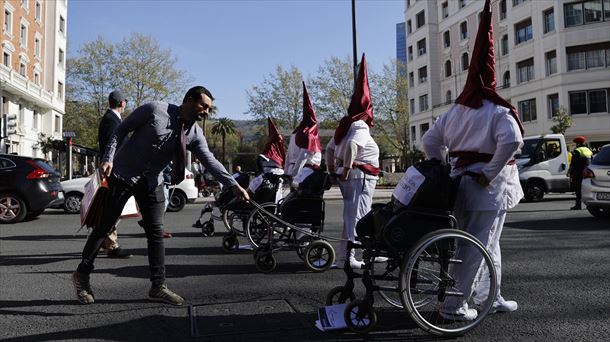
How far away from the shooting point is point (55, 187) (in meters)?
11.6

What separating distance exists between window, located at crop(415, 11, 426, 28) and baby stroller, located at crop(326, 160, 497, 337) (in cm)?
5475

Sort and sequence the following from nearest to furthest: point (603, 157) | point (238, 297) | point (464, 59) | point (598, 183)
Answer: point (238, 297), point (598, 183), point (603, 157), point (464, 59)

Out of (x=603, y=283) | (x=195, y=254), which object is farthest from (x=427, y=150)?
(x=195, y=254)

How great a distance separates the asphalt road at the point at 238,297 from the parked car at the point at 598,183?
6.63 ft

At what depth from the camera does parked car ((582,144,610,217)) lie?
9406 mm

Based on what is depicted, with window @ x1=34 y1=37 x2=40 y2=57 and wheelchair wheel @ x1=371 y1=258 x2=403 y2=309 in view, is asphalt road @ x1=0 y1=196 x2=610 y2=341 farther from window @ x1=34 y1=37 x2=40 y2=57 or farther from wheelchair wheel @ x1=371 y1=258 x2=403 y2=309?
window @ x1=34 y1=37 x2=40 y2=57

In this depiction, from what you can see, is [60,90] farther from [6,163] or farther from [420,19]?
[6,163]

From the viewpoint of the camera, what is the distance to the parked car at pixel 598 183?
9406mm

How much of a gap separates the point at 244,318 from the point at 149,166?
4.96 feet

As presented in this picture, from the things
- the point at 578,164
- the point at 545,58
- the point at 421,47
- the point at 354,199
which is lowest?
the point at 354,199

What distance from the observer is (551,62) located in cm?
3769

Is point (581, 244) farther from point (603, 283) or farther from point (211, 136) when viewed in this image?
point (211, 136)

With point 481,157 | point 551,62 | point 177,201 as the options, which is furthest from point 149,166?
point 551,62

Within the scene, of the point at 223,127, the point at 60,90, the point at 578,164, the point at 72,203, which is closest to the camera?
the point at 578,164
